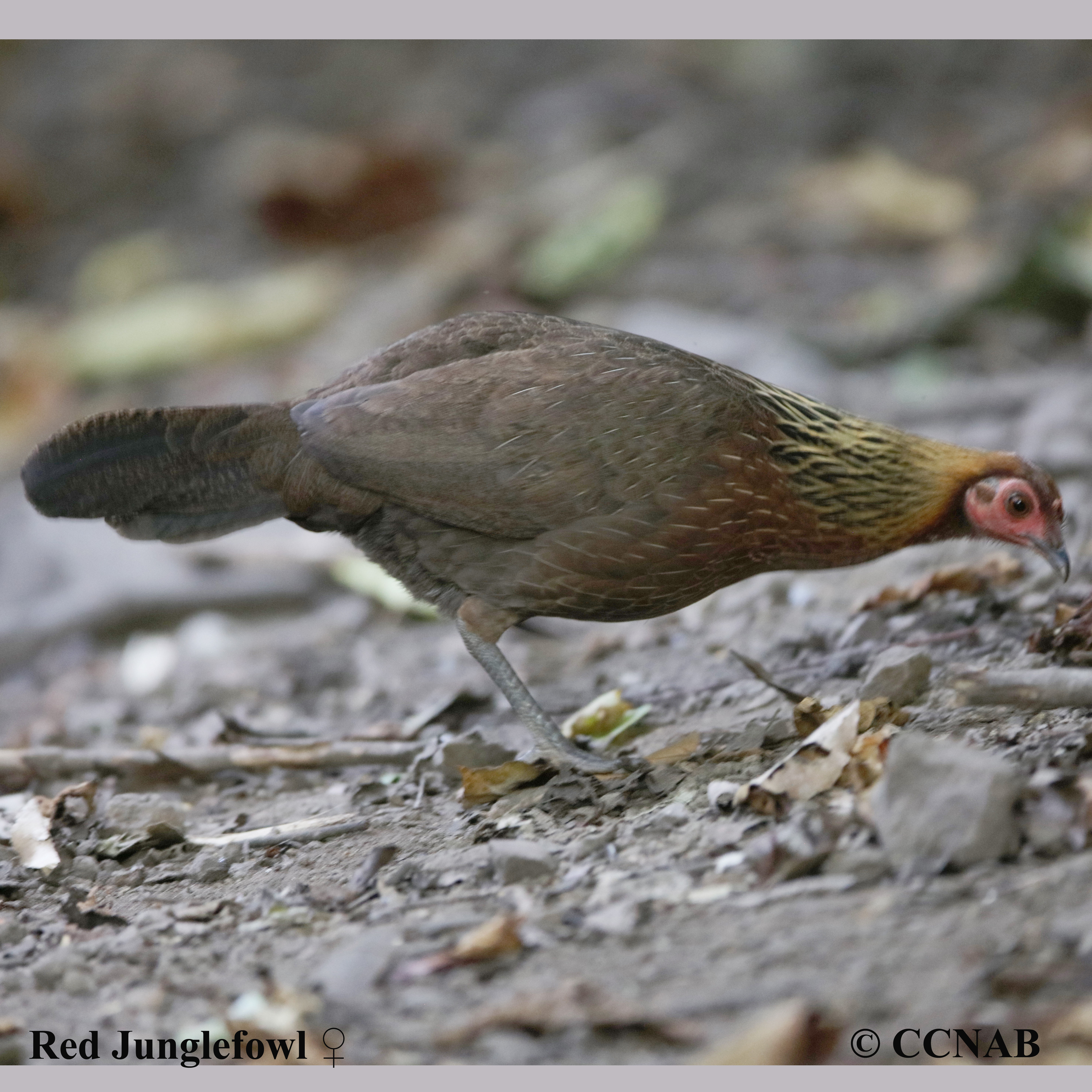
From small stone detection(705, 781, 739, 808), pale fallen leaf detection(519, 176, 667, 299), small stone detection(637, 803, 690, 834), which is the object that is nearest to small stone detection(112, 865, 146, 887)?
small stone detection(637, 803, 690, 834)

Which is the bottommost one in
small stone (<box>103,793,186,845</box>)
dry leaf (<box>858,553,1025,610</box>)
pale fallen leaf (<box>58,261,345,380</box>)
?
small stone (<box>103,793,186,845</box>)

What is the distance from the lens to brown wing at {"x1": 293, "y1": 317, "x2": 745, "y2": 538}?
3.73 metres

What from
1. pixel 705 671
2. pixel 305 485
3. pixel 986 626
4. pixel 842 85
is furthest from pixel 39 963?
pixel 842 85

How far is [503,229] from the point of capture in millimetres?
9219

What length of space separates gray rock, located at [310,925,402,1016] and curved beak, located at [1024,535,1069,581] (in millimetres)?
2111

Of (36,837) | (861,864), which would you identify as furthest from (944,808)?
(36,837)

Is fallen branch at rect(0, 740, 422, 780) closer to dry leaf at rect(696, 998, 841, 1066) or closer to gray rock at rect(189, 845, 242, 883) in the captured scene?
gray rock at rect(189, 845, 242, 883)

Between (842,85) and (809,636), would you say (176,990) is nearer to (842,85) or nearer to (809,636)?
(809,636)

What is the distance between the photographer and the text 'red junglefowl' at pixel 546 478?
3.74m

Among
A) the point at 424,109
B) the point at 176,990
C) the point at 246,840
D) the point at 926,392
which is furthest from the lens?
the point at 424,109

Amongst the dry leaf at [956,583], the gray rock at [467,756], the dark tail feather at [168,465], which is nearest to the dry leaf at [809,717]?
the gray rock at [467,756]

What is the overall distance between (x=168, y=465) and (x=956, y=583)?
2440 mm

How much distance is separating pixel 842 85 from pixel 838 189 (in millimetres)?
1722

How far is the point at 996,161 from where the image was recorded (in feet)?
30.7
